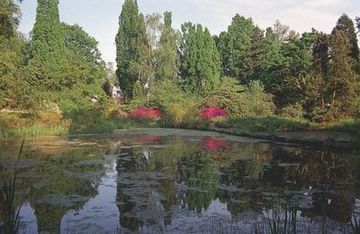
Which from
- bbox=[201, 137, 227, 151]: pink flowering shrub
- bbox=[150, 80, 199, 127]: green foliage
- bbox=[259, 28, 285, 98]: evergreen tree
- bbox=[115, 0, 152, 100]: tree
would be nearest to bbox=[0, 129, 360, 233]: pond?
bbox=[201, 137, 227, 151]: pink flowering shrub

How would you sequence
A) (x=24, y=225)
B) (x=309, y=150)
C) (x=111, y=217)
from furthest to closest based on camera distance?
(x=309, y=150)
(x=111, y=217)
(x=24, y=225)

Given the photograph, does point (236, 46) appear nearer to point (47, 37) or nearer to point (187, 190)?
point (47, 37)

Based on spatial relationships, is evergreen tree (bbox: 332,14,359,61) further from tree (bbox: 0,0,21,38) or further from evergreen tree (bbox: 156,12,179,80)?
tree (bbox: 0,0,21,38)

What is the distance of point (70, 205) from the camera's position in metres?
8.52

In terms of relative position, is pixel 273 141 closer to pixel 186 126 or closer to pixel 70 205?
pixel 186 126

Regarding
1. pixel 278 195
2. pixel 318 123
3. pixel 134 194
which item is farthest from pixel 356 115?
pixel 134 194

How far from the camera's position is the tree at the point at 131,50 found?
142ft

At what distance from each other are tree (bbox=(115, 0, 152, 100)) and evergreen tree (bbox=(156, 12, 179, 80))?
3.59 ft

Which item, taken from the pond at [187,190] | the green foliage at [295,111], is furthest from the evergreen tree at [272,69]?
the pond at [187,190]

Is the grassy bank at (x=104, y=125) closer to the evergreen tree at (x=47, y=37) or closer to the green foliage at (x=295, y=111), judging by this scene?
the green foliage at (x=295, y=111)

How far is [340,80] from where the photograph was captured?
20.9 metres

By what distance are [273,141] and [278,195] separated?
446 inches

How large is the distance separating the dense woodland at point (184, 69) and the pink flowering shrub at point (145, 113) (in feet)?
2.32

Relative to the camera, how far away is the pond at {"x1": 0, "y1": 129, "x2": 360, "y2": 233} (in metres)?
7.12
